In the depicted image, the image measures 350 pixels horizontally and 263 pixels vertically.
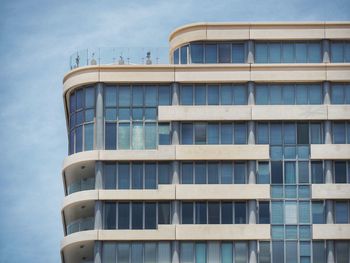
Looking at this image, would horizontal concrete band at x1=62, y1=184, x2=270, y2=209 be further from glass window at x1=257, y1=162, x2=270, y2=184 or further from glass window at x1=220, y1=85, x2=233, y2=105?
glass window at x1=220, y1=85, x2=233, y2=105

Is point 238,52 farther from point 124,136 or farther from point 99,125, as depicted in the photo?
point 99,125

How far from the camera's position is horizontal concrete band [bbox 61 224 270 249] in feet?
473

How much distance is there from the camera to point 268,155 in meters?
147

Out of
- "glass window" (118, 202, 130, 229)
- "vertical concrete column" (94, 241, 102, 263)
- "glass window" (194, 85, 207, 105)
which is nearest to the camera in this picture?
"vertical concrete column" (94, 241, 102, 263)

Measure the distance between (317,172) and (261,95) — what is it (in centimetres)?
936

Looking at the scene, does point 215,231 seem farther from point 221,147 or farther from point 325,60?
point 325,60

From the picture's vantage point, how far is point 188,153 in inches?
5773

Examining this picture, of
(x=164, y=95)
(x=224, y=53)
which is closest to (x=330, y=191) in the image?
(x=224, y=53)

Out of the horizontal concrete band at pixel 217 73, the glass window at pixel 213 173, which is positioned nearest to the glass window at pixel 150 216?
the glass window at pixel 213 173

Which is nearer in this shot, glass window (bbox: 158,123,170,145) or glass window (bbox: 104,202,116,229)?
glass window (bbox: 104,202,116,229)

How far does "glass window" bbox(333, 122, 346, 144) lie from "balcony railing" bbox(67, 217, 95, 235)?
24794 millimetres

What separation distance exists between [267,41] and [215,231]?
20.4 m

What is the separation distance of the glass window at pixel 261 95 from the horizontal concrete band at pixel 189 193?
8539 mm

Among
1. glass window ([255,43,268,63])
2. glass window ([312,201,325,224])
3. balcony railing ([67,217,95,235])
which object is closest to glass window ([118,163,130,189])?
balcony railing ([67,217,95,235])
